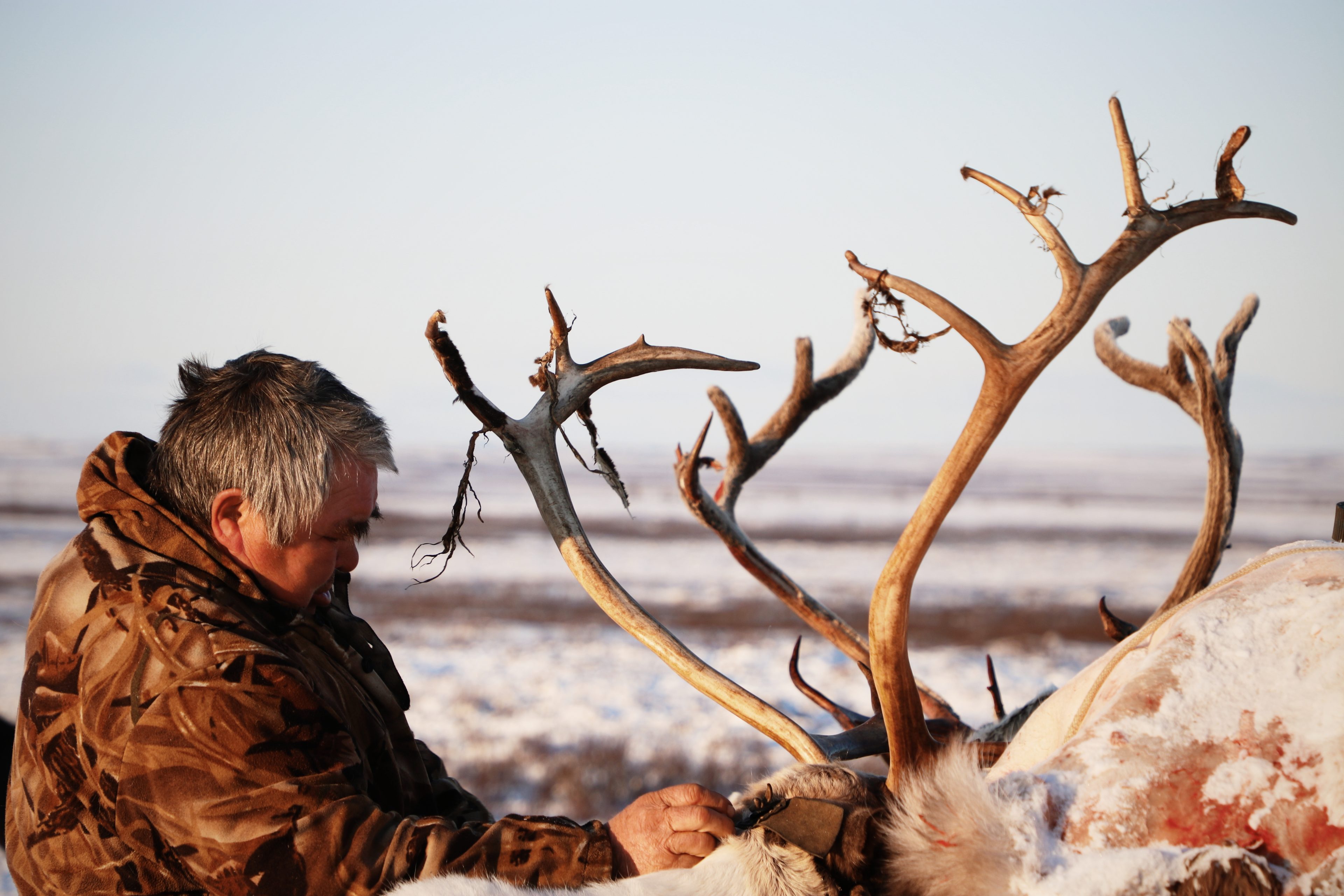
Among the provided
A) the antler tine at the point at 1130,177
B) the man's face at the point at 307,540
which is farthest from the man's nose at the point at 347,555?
the antler tine at the point at 1130,177

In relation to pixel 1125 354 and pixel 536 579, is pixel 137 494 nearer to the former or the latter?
pixel 1125 354

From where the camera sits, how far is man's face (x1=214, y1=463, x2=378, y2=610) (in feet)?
6.25

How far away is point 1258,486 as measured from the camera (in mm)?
39375

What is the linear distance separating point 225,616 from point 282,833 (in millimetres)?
424

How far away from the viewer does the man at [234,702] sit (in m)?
1.55

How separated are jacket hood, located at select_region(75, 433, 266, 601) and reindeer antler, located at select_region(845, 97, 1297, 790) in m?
1.42

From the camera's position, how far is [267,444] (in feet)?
6.22

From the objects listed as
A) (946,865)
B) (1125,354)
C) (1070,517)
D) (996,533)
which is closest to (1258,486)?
(1070,517)

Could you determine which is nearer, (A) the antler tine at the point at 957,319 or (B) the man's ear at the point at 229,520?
(B) the man's ear at the point at 229,520

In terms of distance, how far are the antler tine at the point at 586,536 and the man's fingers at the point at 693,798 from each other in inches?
29.7

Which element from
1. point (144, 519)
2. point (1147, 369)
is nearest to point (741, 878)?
point (144, 519)

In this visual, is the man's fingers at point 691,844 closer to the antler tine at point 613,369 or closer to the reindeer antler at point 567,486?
the reindeer antler at point 567,486

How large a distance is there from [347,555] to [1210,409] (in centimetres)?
295

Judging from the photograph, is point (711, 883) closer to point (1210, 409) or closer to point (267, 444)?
point (267, 444)
